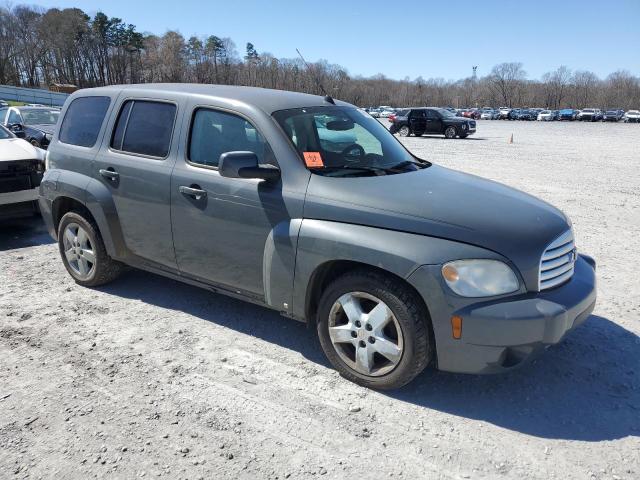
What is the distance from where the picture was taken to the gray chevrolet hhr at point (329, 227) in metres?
2.96

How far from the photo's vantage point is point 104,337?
13.3 ft

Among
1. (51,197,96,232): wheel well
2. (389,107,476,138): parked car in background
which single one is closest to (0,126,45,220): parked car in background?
(51,197,96,232): wheel well

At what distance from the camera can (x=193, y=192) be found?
389cm

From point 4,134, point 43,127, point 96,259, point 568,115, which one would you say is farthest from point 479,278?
point 568,115

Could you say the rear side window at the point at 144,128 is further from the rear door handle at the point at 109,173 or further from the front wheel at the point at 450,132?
the front wheel at the point at 450,132

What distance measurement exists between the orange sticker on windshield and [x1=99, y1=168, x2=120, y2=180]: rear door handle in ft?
6.08

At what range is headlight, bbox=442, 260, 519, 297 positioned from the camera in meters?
2.92

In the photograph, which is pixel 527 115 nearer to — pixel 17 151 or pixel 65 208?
pixel 17 151

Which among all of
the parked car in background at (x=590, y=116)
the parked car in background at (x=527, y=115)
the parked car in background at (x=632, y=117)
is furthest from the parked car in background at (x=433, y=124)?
the parked car in background at (x=527, y=115)

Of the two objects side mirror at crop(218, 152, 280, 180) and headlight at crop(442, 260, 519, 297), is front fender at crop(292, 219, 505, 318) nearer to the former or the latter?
headlight at crop(442, 260, 519, 297)

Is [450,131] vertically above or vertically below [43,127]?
below

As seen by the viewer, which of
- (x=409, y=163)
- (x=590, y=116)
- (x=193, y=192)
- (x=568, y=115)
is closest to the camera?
(x=193, y=192)

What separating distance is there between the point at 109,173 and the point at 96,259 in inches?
35.9

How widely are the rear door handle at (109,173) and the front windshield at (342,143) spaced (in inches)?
64.5
